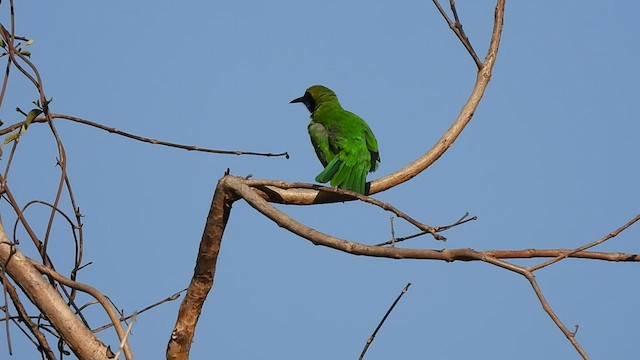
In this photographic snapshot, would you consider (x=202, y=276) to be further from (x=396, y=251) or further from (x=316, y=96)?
(x=316, y=96)

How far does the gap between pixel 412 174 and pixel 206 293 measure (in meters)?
1.03

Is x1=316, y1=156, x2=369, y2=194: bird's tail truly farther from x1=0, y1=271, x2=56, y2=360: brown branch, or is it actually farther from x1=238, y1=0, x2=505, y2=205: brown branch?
x1=0, y1=271, x2=56, y2=360: brown branch

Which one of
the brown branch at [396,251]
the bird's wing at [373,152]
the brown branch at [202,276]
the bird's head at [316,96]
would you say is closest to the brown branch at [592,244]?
the brown branch at [396,251]

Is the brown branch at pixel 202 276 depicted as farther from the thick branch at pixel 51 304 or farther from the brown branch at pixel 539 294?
the brown branch at pixel 539 294

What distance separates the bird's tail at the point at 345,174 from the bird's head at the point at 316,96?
1.53 metres

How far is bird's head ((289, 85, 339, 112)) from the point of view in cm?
671

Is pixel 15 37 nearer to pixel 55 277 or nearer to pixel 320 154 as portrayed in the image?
pixel 55 277

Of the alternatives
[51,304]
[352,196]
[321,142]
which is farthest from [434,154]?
[321,142]

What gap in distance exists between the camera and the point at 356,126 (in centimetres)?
573

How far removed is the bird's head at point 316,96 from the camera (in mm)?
6705

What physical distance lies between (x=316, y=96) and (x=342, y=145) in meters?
1.43

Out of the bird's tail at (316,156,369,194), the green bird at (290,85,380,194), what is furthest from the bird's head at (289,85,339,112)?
the bird's tail at (316,156,369,194)

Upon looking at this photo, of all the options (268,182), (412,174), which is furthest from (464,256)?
(412,174)

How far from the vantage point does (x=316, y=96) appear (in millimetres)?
6828
